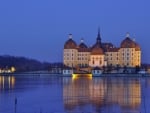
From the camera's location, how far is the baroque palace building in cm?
8994

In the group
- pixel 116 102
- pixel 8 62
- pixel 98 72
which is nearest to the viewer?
Answer: pixel 116 102

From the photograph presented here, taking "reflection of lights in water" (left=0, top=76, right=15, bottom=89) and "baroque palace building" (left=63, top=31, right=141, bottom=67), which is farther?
"baroque palace building" (left=63, top=31, right=141, bottom=67)

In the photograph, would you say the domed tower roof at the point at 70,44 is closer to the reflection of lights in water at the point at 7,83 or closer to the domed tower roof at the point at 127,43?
the domed tower roof at the point at 127,43

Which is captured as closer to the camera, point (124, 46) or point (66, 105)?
point (66, 105)

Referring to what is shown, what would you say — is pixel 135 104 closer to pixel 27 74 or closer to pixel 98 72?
pixel 98 72

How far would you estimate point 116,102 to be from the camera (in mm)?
27844

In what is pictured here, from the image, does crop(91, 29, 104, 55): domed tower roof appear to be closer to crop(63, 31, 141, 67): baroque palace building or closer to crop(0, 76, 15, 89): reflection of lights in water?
crop(63, 31, 141, 67): baroque palace building

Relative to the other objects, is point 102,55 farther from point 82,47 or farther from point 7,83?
point 7,83

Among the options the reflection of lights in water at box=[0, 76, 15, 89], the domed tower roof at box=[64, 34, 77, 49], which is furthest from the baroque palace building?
the reflection of lights in water at box=[0, 76, 15, 89]

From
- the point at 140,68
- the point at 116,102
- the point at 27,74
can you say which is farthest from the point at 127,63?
the point at 116,102

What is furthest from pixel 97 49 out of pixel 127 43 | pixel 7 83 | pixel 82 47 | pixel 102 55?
pixel 7 83

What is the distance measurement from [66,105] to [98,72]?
2306 inches

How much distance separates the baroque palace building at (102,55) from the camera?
3541 inches

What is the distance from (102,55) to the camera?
295 ft
